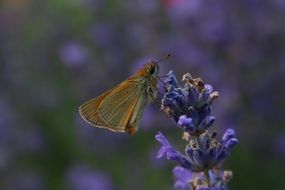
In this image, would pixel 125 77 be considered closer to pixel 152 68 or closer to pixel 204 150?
pixel 152 68

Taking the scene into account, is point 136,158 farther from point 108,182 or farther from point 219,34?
point 219,34

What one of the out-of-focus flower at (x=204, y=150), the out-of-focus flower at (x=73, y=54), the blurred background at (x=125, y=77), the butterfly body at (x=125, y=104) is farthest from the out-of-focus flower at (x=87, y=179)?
the out-of-focus flower at (x=204, y=150)

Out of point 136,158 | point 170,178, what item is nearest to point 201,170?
point 170,178

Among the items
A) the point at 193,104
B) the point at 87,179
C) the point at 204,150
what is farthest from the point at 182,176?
the point at 87,179

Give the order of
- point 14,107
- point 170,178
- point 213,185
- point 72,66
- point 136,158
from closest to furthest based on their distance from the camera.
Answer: point 213,185 → point 170,178 → point 136,158 → point 72,66 → point 14,107

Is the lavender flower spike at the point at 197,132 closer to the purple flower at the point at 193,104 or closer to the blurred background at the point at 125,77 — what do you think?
the purple flower at the point at 193,104
